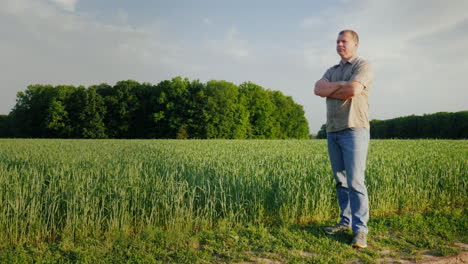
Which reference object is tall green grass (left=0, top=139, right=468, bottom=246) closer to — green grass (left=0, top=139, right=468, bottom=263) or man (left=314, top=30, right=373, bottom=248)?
green grass (left=0, top=139, right=468, bottom=263)

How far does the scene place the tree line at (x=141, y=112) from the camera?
55.5 meters

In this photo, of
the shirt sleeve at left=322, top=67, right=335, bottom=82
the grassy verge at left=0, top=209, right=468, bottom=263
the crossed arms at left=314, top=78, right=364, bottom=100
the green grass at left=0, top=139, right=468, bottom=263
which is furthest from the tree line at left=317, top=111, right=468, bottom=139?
the crossed arms at left=314, top=78, right=364, bottom=100

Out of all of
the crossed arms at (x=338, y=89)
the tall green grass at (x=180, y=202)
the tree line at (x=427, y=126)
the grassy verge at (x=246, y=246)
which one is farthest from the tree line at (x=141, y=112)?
the crossed arms at (x=338, y=89)

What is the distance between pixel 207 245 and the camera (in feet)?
14.1

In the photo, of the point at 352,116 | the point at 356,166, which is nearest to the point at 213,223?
the point at 356,166

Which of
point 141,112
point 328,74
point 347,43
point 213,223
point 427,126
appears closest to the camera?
point 347,43

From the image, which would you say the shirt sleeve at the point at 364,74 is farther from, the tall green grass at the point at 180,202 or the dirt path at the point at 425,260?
the dirt path at the point at 425,260

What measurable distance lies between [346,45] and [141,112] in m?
59.4

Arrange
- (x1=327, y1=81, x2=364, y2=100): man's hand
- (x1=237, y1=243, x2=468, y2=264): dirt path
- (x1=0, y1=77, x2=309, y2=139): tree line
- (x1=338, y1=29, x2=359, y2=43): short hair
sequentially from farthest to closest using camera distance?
(x1=0, y1=77, x2=309, y2=139): tree line
(x1=338, y1=29, x2=359, y2=43): short hair
(x1=327, y1=81, x2=364, y2=100): man's hand
(x1=237, y1=243, x2=468, y2=264): dirt path

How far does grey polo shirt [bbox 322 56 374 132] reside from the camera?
423 centimetres

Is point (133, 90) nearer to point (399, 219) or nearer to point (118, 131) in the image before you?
point (118, 131)

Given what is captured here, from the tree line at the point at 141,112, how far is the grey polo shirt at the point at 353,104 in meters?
48.4

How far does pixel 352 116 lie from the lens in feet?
14.0

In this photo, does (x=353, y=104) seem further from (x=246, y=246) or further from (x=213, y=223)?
(x=213, y=223)
